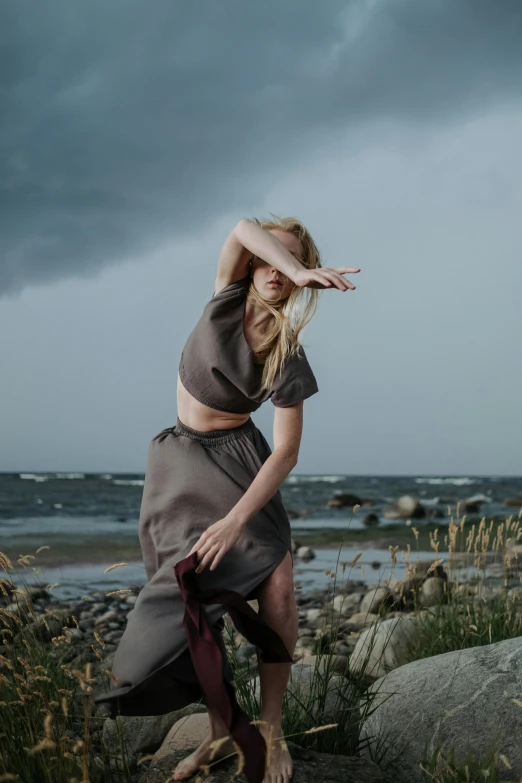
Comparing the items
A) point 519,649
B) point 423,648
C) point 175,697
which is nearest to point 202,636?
point 175,697

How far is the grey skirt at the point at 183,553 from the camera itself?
113 inches

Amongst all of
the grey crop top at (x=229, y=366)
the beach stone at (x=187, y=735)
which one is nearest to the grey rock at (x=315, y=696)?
the beach stone at (x=187, y=735)

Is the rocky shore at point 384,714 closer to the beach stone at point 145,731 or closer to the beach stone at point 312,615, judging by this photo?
the beach stone at point 145,731

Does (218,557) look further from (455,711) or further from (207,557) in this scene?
(455,711)

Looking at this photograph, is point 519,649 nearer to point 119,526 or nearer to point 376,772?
point 376,772

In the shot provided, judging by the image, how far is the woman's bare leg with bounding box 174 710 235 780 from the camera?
2910mm

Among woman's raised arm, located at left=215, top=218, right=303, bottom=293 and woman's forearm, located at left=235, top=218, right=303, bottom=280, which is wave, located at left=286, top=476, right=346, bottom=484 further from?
woman's forearm, located at left=235, top=218, right=303, bottom=280

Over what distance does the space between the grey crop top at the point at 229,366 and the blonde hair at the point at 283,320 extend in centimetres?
3

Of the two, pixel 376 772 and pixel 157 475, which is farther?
pixel 157 475

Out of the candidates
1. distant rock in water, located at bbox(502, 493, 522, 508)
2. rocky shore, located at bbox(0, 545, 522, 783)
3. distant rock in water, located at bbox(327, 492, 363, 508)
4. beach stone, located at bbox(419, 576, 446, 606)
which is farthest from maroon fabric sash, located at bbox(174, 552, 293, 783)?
distant rock in water, located at bbox(502, 493, 522, 508)

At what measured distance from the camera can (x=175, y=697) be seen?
292 centimetres

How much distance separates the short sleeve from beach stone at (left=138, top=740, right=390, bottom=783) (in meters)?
1.31

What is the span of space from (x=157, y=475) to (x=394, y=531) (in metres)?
15.5

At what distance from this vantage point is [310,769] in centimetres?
296
